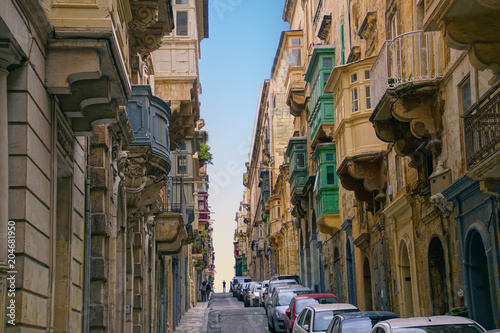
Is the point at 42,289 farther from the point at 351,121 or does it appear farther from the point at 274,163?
the point at 274,163

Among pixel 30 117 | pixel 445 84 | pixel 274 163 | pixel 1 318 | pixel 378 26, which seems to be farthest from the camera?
pixel 274 163

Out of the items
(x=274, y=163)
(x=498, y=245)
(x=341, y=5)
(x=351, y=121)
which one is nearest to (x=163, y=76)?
(x=351, y=121)

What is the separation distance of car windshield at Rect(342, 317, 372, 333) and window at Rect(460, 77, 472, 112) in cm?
510

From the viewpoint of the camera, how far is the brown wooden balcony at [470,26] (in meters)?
11.1

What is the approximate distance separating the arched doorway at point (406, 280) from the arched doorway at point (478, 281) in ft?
20.3

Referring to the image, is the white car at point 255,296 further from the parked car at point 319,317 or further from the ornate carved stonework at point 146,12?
the ornate carved stonework at point 146,12

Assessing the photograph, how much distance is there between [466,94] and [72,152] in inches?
346

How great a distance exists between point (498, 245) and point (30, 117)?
9.15 m

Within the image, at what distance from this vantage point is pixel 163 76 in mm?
25594

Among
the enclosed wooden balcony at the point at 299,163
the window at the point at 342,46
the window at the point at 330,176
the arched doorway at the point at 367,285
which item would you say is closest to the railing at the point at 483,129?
the arched doorway at the point at 367,285

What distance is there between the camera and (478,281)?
1538 cm

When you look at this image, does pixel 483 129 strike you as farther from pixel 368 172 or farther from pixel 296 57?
pixel 296 57

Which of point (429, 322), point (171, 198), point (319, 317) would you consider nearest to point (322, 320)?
point (319, 317)

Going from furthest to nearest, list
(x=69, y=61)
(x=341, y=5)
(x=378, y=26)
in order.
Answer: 1. (x=341, y=5)
2. (x=378, y=26)
3. (x=69, y=61)
